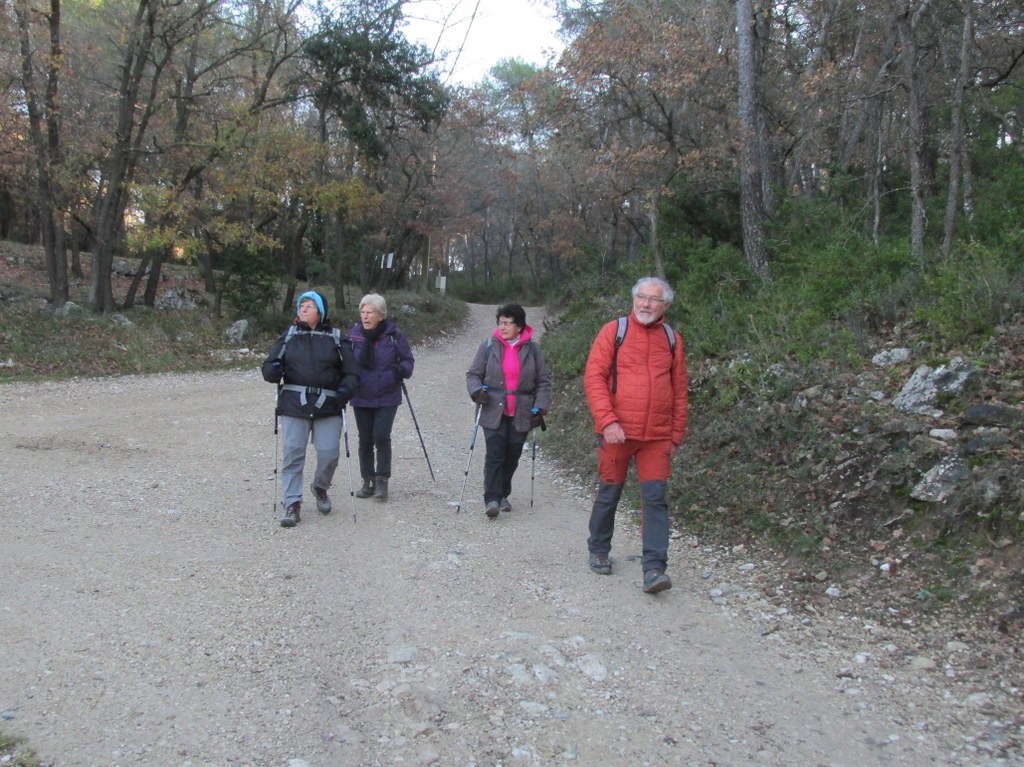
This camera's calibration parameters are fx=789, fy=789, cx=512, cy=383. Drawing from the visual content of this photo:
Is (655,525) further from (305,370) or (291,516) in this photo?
(305,370)

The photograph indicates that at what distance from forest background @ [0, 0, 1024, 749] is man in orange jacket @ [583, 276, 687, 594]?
3.95 ft

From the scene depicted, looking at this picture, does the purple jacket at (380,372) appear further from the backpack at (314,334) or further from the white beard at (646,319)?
the white beard at (646,319)

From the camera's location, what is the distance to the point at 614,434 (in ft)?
17.0

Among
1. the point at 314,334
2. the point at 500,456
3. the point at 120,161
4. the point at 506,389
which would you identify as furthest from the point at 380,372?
the point at 120,161

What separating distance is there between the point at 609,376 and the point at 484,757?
2727 millimetres

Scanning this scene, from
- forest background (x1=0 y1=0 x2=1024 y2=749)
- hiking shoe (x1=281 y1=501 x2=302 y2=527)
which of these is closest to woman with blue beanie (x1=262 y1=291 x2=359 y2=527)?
hiking shoe (x1=281 y1=501 x2=302 y2=527)

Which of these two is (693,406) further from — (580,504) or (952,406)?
(952,406)

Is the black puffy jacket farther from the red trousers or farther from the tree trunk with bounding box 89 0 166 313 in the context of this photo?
the tree trunk with bounding box 89 0 166 313

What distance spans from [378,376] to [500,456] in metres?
1.40

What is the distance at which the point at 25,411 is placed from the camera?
1154 cm

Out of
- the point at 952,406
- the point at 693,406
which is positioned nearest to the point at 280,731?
the point at 952,406

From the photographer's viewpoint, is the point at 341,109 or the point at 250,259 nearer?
the point at 250,259

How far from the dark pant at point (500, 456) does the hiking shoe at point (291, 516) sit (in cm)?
164

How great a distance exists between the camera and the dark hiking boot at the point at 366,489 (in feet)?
25.1
